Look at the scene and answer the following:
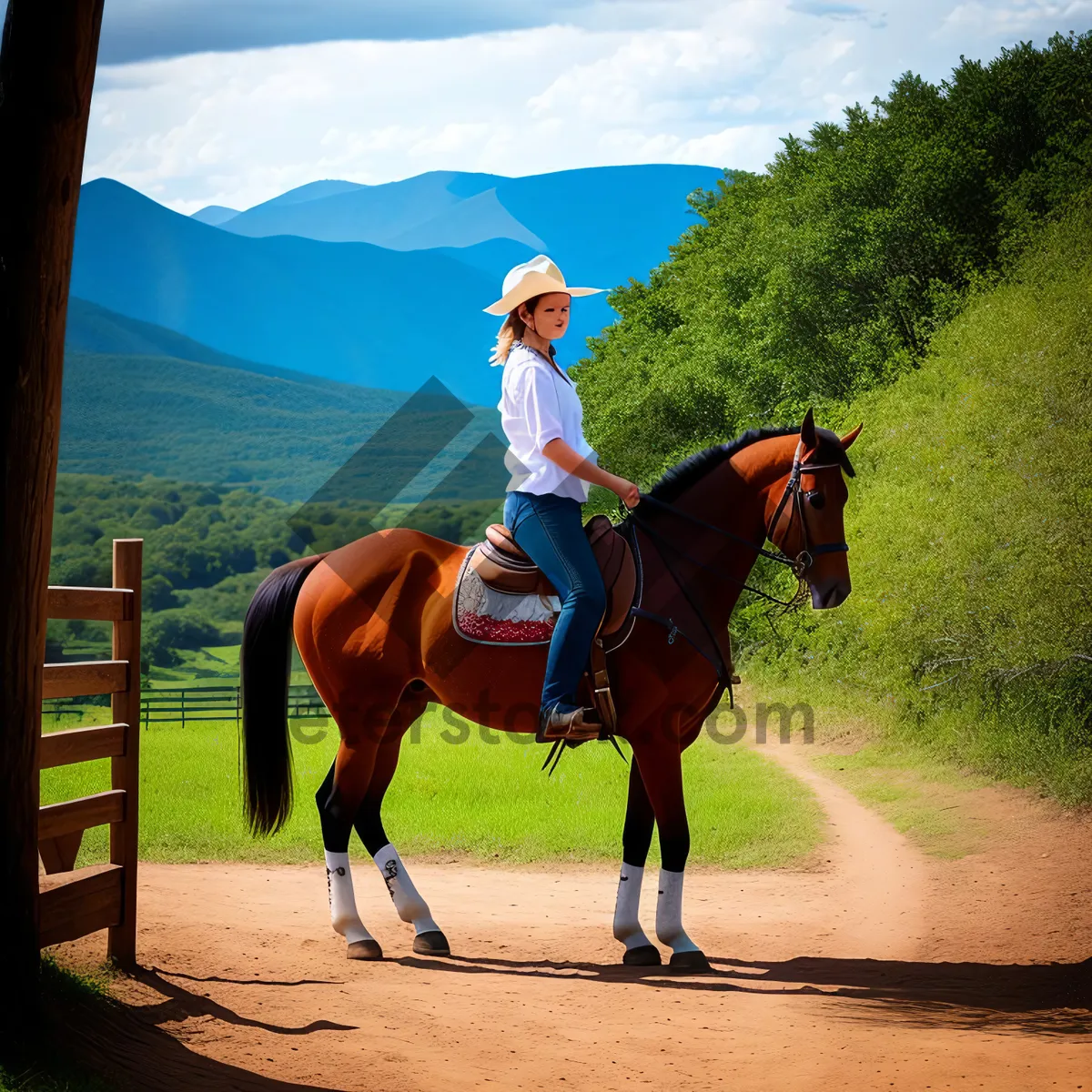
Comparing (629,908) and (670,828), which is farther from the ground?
(670,828)

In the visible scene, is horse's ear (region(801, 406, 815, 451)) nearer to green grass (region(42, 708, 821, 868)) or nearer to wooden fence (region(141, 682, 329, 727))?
green grass (region(42, 708, 821, 868))

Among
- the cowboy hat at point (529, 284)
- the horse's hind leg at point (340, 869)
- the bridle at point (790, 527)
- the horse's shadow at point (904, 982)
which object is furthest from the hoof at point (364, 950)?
the cowboy hat at point (529, 284)

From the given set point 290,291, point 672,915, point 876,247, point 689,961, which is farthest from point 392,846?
point 290,291

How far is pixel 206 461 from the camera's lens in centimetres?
9331

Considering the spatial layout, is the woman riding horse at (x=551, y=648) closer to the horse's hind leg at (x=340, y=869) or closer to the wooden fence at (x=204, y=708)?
the horse's hind leg at (x=340, y=869)

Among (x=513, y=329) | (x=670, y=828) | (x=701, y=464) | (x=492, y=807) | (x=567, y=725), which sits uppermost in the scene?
(x=513, y=329)

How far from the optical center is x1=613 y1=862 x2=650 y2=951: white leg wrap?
6.51 meters

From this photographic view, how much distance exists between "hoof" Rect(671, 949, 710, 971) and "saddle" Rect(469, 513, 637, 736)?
4.27 feet

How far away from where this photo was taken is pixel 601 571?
6414 mm

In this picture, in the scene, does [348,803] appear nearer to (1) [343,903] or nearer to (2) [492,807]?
(1) [343,903]

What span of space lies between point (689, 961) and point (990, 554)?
9137 mm

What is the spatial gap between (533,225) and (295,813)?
111m

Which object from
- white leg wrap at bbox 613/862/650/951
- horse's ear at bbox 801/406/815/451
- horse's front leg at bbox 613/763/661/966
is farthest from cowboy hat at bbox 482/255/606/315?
white leg wrap at bbox 613/862/650/951

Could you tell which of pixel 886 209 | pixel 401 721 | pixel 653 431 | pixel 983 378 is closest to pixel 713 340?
pixel 653 431
